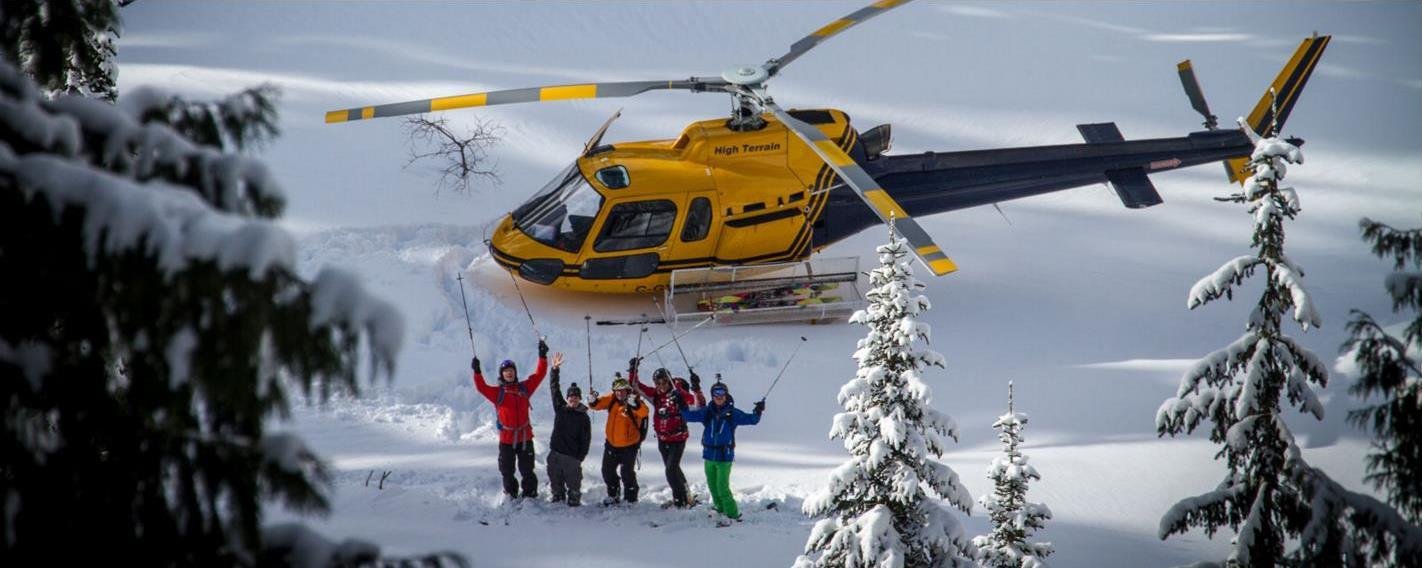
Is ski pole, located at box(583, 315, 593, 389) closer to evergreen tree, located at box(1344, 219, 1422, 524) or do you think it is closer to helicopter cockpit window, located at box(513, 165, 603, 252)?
helicopter cockpit window, located at box(513, 165, 603, 252)

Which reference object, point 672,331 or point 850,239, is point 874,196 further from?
point 850,239

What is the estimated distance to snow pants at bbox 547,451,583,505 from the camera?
10.3 meters

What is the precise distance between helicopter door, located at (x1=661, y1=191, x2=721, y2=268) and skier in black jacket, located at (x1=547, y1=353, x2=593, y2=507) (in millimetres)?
3531

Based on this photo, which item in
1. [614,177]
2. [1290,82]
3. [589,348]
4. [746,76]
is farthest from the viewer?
[1290,82]

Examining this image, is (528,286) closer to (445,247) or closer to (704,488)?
(445,247)

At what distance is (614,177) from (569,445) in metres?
4.03

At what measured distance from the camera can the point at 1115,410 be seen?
12.2 metres

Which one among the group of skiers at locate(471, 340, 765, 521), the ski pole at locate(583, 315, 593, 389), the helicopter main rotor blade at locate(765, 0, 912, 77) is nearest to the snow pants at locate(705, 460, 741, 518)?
the group of skiers at locate(471, 340, 765, 521)

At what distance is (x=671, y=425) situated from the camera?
33.8ft

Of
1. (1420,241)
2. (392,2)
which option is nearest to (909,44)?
(392,2)

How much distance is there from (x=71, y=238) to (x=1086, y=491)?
29.5ft

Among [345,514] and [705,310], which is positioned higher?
[705,310]

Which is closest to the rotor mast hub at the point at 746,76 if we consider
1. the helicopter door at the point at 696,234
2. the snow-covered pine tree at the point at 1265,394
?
the helicopter door at the point at 696,234

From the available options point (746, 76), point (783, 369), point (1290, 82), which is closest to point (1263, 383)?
point (783, 369)
